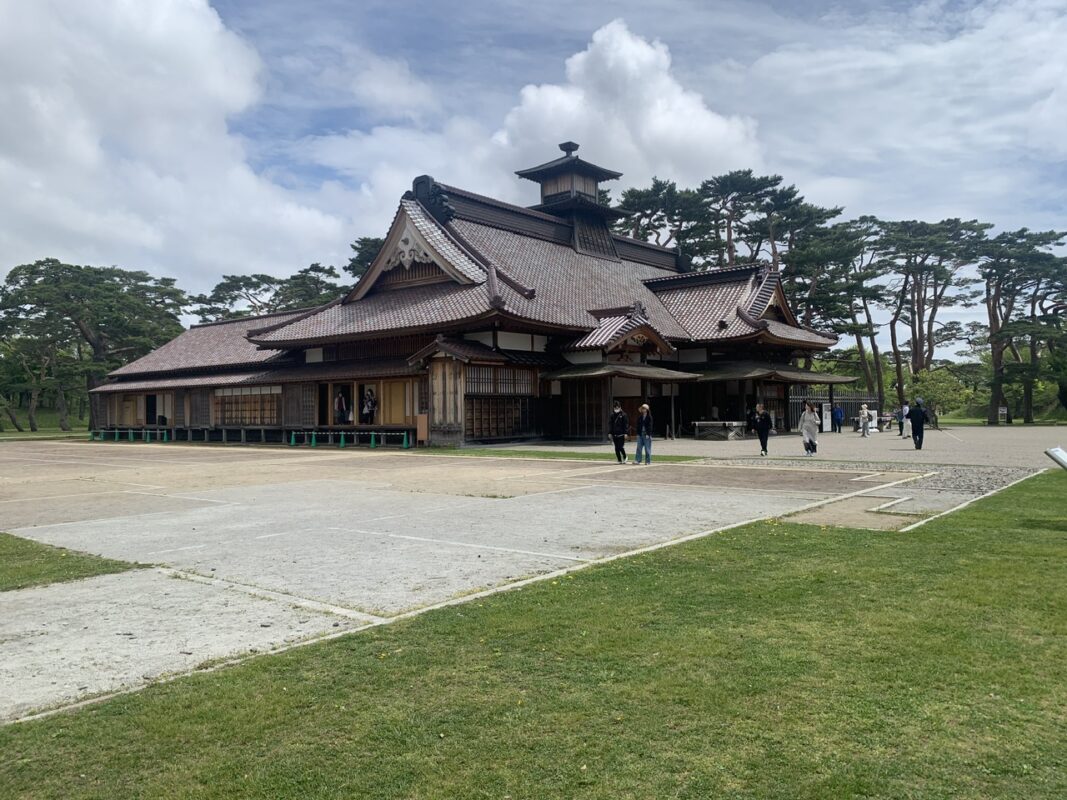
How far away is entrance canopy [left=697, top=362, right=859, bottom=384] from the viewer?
118 ft

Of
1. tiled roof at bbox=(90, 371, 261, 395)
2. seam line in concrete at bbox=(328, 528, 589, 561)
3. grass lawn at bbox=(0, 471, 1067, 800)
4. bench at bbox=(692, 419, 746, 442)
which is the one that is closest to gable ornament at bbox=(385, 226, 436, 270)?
tiled roof at bbox=(90, 371, 261, 395)

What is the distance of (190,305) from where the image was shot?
7038cm

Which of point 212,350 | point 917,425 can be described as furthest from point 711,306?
point 212,350

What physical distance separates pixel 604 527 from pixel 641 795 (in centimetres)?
684

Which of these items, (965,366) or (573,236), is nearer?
(573,236)

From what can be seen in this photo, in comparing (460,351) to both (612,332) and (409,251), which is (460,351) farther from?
(409,251)

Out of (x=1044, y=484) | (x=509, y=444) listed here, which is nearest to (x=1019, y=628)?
(x=1044, y=484)

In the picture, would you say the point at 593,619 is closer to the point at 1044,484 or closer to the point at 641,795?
the point at 641,795

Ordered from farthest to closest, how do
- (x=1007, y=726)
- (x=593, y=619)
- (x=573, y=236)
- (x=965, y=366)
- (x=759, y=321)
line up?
(x=965, y=366), (x=573, y=236), (x=759, y=321), (x=593, y=619), (x=1007, y=726)

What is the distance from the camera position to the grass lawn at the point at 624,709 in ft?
11.3

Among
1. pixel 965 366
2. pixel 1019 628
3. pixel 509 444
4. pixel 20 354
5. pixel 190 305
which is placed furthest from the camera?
pixel 190 305

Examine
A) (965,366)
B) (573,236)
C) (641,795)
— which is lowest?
(641,795)

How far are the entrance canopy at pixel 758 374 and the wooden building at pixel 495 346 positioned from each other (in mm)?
171

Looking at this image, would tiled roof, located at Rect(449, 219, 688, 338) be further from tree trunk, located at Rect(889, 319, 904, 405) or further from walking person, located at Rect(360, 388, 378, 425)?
tree trunk, located at Rect(889, 319, 904, 405)
